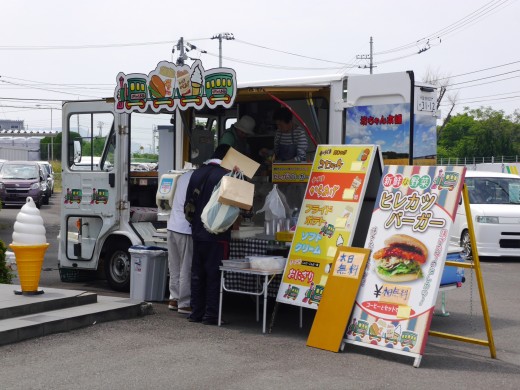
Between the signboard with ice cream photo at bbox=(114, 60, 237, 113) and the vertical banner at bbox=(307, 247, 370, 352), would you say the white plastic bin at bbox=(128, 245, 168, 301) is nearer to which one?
the signboard with ice cream photo at bbox=(114, 60, 237, 113)

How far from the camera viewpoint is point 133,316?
359 inches

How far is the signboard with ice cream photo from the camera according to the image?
29.3 feet

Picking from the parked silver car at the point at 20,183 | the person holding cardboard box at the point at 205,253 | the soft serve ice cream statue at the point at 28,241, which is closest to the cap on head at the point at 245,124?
the person holding cardboard box at the point at 205,253

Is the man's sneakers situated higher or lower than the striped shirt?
lower

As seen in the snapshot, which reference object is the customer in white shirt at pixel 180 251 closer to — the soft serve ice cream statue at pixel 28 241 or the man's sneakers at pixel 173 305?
the man's sneakers at pixel 173 305

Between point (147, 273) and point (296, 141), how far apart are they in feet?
8.50

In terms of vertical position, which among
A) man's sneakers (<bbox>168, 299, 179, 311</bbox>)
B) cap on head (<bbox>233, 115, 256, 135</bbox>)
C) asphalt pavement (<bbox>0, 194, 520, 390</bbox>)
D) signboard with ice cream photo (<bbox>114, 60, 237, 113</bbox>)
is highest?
signboard with ice cream photo (<bbox>114, 60, 237, 113</bbox>)

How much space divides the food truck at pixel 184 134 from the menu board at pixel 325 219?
679mm

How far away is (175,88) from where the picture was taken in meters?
9.48

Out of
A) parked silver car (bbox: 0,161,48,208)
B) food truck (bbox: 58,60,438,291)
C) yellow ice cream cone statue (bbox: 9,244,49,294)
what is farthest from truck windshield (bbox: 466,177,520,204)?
parked silver car (bbox: 0,161,48,208)

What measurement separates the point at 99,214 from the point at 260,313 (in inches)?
118

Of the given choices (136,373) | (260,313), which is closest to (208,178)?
(260,313)

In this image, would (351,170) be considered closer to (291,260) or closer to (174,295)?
(291,260)

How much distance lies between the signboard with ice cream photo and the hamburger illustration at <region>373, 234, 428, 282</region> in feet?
8.29
